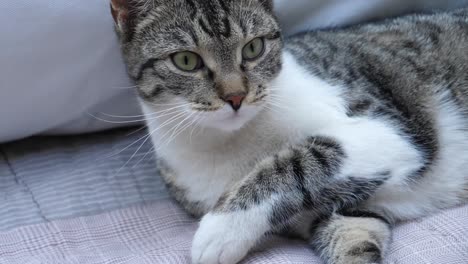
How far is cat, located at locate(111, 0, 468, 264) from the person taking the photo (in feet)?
3.50

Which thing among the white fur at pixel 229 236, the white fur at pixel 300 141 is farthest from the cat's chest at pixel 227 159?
the white fur at pixel 229 236

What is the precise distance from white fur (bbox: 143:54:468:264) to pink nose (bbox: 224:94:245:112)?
0.03m

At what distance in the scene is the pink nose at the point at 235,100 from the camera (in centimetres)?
105

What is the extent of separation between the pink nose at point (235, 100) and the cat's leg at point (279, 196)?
0.43 feet

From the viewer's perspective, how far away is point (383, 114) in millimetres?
1190

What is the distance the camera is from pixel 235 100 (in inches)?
41.4

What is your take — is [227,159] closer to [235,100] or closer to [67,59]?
[235,100]

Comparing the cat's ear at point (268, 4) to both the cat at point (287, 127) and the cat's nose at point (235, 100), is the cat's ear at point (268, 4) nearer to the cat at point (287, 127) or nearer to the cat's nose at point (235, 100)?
the cat at point (287, 127)

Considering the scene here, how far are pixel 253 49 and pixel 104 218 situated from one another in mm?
495

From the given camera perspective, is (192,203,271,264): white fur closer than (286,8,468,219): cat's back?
Yes

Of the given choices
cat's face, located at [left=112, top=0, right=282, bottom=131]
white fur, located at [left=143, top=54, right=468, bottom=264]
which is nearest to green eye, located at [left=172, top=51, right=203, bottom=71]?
cat's face, located at [left=112, top=0, right=282, bottom=131]

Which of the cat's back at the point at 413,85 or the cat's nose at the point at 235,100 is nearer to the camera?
the cat's nose at the point at 235,100

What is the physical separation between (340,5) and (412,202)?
24.5 inches

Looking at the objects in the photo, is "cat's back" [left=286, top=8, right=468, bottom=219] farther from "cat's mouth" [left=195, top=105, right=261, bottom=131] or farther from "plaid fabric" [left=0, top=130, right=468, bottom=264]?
"cat's mouth" [left=195, top=105, right=261, bottom=131]
